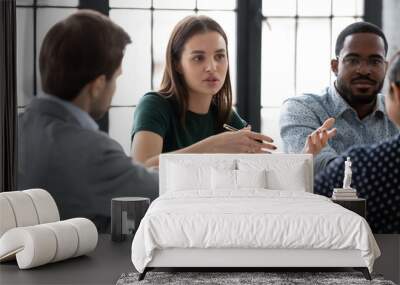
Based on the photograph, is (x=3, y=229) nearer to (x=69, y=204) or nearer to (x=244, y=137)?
(x=69, y=204)

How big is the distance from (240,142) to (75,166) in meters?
1.67

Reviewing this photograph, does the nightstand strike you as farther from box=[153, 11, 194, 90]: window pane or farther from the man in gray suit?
box=[153, 11, 194, 90]: window pane

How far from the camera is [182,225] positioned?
476 cm

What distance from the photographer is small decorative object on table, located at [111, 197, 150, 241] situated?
21.0ft

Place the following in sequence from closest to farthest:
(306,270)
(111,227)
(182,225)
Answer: (182,225) < (306,270) < (111,227)

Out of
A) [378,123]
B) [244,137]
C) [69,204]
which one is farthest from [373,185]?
[69,204]

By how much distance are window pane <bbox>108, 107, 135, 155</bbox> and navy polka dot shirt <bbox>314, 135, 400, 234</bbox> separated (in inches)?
78.9

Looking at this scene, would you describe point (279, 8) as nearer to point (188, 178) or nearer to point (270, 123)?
point (270, 123)

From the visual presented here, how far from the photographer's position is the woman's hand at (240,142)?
22.1 ft

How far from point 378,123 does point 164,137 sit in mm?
2122

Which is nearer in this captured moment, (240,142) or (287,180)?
(287,180)

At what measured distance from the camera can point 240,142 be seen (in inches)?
266

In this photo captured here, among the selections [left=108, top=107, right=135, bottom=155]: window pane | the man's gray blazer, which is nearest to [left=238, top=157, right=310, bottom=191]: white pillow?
the man's gray blazer

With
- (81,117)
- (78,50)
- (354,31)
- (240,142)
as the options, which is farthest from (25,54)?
(354,31)
